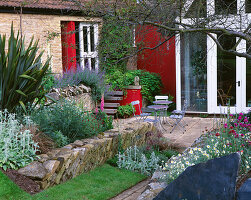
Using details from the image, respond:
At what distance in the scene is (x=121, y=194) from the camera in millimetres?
4973

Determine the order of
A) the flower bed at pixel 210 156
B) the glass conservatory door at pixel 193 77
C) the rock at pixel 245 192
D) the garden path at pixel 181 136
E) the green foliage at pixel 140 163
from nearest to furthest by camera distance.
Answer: the rock at pixel 245 192
the flower bed at pixel 210 156
the garden path at pixel 181 136
the green foliage at pixel 140 163
the glass conservatory door at pixel 193 77

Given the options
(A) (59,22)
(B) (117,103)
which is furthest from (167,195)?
(A) (59,22)

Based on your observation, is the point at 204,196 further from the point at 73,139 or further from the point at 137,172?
the point at 73,139

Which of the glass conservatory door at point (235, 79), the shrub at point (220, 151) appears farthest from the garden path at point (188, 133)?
the shrub at point (220, 151)

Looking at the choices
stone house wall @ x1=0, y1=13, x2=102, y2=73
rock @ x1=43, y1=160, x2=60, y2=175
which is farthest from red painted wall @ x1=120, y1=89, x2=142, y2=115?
rock @ x1=43, y1=160, x2=60, y2=175

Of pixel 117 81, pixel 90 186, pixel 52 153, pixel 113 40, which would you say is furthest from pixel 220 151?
pixel 117 81

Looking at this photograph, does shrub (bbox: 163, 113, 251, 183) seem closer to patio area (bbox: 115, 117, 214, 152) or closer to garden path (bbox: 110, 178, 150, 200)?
garden path (bbox: 110, 178, 150, 200)

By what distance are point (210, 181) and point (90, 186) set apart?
6.66ft

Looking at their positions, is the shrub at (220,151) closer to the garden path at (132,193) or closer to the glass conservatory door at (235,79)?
the garden path at (132,193)

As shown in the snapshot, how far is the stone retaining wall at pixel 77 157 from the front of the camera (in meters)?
4.57

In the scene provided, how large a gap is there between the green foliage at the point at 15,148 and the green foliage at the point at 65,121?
0.78 metres

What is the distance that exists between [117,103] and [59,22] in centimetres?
326

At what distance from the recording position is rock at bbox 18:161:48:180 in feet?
14.6

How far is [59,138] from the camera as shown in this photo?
565 centimetres
